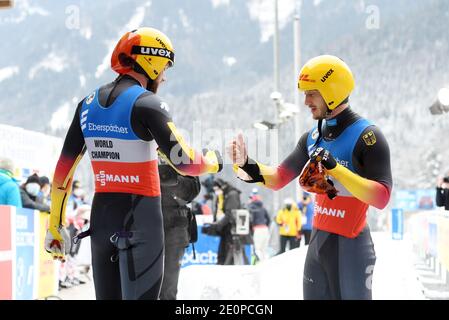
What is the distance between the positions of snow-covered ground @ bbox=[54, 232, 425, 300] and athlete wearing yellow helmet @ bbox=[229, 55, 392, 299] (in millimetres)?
4087

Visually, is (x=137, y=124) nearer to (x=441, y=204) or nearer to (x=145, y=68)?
(x=145, y=68)

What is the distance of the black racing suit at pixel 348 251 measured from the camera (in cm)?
423

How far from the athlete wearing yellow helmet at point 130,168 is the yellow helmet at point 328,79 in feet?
2.19

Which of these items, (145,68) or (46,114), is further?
(46,114)

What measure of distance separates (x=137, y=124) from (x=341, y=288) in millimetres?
1415

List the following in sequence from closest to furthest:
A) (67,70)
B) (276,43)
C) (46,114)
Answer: (276,43)
(46,114)
(67,70)

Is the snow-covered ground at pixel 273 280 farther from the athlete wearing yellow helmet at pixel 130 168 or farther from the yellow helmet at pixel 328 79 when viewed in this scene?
the yellow helmet at pixel 328 79

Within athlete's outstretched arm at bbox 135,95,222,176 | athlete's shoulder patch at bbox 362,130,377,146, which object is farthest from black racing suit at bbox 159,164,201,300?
athlete's shoulder patch at bbox 362,130,377,146

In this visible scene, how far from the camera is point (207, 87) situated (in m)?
188

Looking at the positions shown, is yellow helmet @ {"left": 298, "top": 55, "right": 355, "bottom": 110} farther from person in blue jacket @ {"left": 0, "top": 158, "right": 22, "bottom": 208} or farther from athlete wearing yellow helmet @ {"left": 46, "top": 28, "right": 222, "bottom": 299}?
person in blue jacket @ {"left": 0, "top": 158, "right": 22, "bottom": 208}

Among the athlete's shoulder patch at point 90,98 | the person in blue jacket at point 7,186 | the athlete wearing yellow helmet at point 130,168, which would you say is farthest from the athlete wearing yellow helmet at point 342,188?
the person in blue jacket at point 7,186

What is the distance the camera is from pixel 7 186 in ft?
31.2
